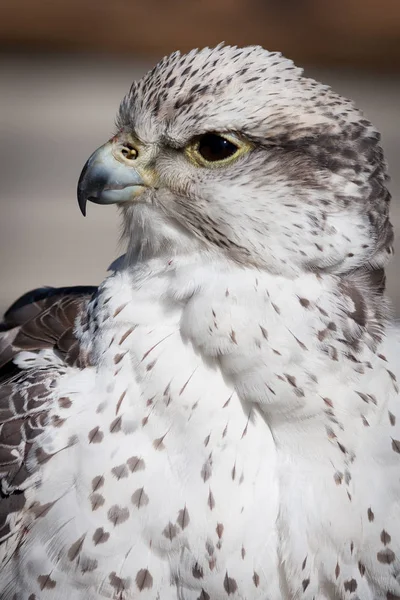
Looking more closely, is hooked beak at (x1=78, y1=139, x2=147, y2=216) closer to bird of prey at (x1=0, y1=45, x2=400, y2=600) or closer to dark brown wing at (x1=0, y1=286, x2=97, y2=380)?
bird of prey at (x1=0, y1=45, x2=400, y2=600)

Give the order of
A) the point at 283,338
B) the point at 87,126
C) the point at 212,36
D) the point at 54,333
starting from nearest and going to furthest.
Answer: the point at 283,338 → the point at 54,333 → the point at 212,36 → the point at 87,126

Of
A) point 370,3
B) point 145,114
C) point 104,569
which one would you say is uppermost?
point 370,3

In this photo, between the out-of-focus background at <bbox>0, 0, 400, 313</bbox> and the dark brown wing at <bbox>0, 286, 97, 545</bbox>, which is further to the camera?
the out-of-focus background at <bbox>0, 0, 400, 313</bbox>

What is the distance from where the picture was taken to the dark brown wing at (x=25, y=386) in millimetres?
2293

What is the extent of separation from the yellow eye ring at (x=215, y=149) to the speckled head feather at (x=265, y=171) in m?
0.02

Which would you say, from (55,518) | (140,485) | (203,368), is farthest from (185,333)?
(55,518)

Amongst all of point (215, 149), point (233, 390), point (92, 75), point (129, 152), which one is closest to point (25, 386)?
point (233, 390)

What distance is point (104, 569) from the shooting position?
2191 mm

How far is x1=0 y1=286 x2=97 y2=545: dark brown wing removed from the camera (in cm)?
229

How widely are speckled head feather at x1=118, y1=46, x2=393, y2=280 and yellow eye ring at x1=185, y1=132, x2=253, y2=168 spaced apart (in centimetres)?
2

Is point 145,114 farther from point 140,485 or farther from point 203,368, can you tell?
point 140,485

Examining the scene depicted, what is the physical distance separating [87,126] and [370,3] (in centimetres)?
184

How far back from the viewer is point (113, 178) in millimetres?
2299

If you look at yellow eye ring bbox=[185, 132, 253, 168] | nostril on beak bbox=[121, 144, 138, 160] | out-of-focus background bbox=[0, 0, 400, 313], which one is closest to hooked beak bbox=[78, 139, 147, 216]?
nostril on beak bbox=[121, 144, 138, 160]
